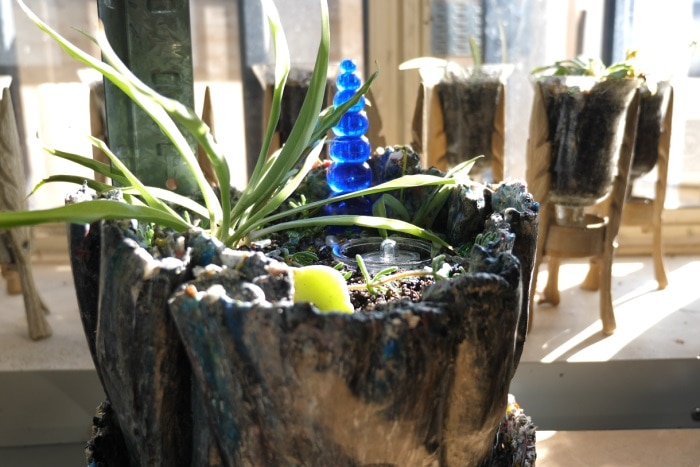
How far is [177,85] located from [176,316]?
37cm

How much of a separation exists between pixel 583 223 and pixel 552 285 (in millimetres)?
183


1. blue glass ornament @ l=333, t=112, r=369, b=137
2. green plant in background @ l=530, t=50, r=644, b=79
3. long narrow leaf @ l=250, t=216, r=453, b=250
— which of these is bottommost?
long narrow leaf @ l=250, t=216, r=453, b=250

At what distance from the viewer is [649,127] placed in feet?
5.74

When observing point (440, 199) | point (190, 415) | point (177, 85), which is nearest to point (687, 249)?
point (440, 199)

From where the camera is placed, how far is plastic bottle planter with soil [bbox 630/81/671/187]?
1.71 m

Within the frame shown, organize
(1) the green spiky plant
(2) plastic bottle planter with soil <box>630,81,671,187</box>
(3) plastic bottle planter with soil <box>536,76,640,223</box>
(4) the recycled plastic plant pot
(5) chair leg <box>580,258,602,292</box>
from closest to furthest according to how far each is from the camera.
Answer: (4) the recycled plastic plant pot < (1) the green spiky plant < (3) plastic bottle planter with soil <box>536,76,640,223</box> < (2) plastic bottle planter with soil <box>630,81,671,187</box> < (5) chair leg <box>580,258,602,292</box>

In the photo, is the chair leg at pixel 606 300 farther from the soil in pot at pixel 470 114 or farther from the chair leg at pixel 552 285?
the soil in pot at pixel 470 114

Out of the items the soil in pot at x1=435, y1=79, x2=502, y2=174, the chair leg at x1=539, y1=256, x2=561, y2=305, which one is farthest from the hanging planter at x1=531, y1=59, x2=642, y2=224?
the chair leg at x1=539, y1=256, x2=561, y2=305

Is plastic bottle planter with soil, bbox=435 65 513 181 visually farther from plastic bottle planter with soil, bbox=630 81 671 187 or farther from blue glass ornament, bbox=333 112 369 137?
blue glass ornament, bbox=333 112 369 137

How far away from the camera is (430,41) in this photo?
1.95m

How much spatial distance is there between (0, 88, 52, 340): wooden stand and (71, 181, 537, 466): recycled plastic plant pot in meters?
0.94

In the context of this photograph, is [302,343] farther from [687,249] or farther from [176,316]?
[687,249]

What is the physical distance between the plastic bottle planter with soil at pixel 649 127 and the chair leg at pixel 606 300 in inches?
12.3

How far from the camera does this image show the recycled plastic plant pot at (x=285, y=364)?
510 mm
